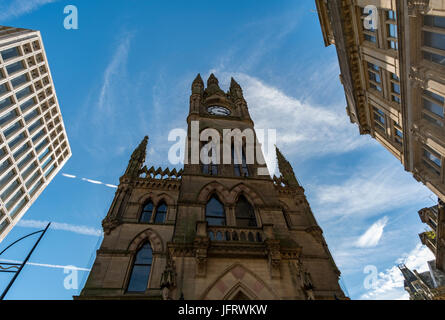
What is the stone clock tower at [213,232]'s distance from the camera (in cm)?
946

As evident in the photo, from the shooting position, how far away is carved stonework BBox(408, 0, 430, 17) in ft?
28.7

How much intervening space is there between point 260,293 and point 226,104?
2047 centimetres

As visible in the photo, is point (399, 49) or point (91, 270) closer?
point (399, 49)

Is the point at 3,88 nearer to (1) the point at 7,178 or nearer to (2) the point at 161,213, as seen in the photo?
(1) the point at 7,178

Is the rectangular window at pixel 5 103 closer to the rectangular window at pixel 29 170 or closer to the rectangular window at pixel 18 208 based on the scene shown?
the rectangular window at pixel 29 170

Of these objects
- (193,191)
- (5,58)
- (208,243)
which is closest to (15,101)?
(5,58)

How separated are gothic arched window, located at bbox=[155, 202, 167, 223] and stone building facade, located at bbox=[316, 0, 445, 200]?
18114 millimetres

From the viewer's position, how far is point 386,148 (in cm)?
1922

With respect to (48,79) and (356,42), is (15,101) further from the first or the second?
(356,42)

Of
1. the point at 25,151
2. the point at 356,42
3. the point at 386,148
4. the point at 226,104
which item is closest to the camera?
the point at 356,42

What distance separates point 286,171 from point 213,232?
571 inches

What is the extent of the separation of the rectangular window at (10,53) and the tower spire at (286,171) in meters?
40.7

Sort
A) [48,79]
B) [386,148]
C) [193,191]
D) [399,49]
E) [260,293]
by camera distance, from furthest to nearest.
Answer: [48,79] → [386,148] → [193,191] → [399,49] → [260,293]
